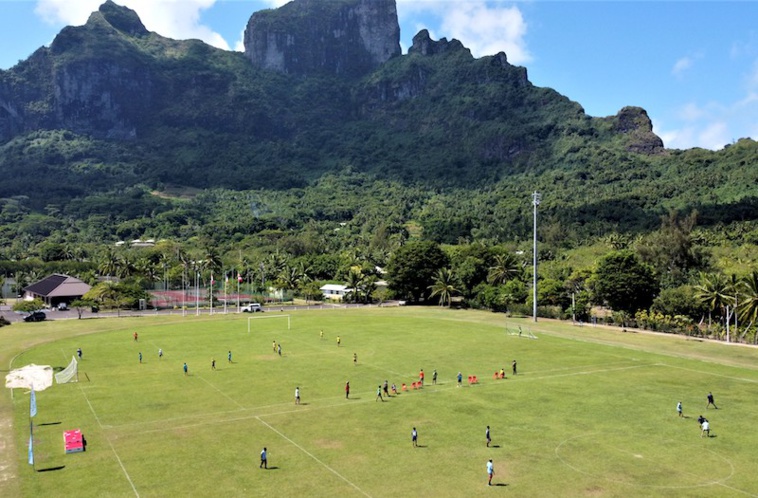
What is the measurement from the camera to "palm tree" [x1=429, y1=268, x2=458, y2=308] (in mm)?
128000

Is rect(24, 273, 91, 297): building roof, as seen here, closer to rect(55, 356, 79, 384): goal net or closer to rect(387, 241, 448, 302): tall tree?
rect(387, 241, 448, 302): tall tree

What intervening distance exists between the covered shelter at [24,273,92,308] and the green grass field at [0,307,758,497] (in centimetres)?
5116

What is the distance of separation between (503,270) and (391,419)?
8596 cm

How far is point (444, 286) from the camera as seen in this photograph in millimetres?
128125

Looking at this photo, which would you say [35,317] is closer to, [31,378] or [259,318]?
[259,318]

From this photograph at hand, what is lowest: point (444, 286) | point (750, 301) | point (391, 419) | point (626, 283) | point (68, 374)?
point (391, 419)

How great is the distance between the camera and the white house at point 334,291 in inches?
5974

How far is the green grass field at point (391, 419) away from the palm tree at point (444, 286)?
140 ft

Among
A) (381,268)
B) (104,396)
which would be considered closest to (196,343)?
(104,396)

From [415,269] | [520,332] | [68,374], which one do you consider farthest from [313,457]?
[415,269]

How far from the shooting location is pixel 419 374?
62812mm

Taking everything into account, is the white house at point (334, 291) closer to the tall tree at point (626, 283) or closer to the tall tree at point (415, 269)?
the tall tree at point (415, 269)

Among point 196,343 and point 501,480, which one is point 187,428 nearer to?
point 501,480

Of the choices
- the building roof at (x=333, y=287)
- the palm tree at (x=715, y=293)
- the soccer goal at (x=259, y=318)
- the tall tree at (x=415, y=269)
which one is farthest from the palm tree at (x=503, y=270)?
the soccer goal at (x=259, y=318)
